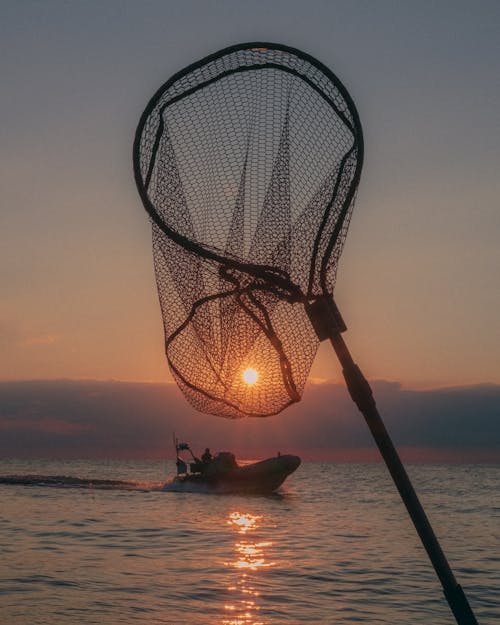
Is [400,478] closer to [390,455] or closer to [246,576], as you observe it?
[390,455]

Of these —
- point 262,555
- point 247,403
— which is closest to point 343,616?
point 262,555


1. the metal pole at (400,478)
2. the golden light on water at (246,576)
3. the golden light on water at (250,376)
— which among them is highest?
the golden light on water at (250,376)

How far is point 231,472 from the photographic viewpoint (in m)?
39.1

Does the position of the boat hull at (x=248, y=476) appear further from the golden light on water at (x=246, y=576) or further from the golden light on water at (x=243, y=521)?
the golden light on water at (x=246, y=576)

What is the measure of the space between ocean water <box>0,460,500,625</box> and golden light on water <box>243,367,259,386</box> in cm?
790

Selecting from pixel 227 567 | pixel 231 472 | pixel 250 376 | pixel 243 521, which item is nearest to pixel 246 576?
pixel 227 567

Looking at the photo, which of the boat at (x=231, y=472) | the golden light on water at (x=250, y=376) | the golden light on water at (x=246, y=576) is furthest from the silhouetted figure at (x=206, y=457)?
the golden light on water at (x=250, y=376)

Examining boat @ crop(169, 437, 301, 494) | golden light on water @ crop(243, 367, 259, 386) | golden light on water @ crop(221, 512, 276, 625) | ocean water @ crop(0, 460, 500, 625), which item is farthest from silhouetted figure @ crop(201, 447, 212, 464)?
golden light on water @ crop(243, 367, 259, 386)

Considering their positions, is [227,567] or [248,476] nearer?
[227,567]

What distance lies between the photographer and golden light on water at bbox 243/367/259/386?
4.78m

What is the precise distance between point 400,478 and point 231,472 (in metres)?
36.3

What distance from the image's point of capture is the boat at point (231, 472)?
1544 inches

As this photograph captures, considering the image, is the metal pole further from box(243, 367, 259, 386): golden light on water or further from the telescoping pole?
box(243, 367, 259, 386): golden light on water

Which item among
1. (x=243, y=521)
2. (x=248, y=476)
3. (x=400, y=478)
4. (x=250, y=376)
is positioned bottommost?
(x=243, y=521)
